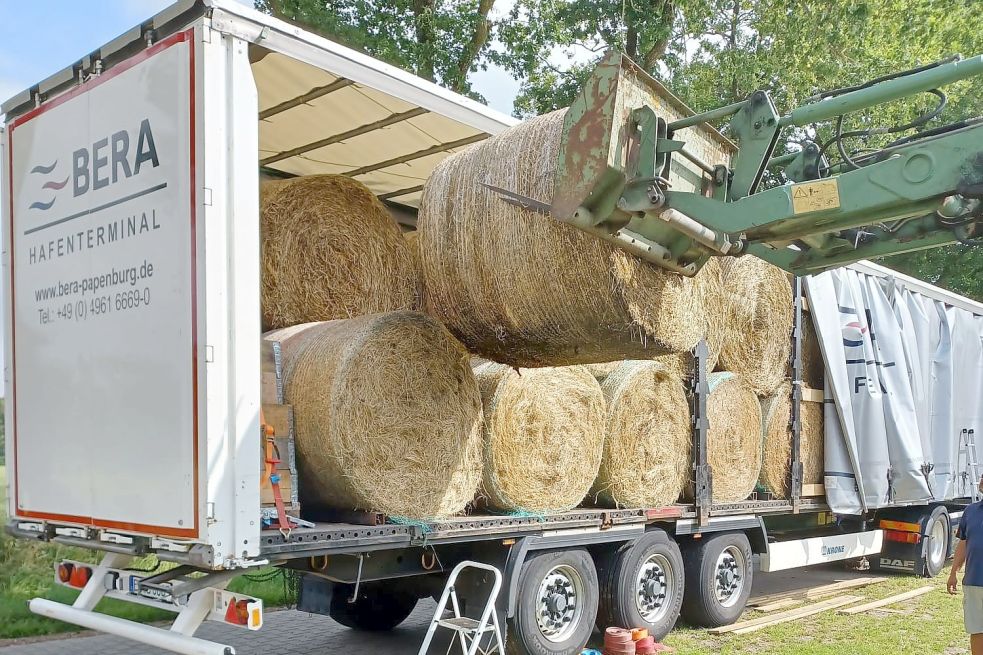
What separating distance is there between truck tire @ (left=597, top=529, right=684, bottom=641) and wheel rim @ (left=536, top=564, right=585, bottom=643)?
1.36 ft

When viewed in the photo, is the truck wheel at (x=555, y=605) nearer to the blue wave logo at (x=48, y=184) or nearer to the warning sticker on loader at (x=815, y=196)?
the warning sticker on loader at (x=815, y=196)

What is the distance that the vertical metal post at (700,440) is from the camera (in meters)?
7.76

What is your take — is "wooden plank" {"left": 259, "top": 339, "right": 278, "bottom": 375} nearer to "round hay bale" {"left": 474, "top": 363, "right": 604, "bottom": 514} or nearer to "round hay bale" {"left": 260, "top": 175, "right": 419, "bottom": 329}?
"round hay bale" {"left": 260, "top": 175, "right": 419, "bottom": 329}

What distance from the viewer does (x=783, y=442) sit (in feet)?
29.9

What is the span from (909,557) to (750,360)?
14.0ft

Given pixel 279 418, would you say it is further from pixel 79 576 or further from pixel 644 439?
pixel 644 439

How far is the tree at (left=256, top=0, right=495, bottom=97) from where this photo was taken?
45.3 feet

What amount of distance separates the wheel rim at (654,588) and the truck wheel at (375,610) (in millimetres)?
1764

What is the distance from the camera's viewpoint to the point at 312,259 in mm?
6355

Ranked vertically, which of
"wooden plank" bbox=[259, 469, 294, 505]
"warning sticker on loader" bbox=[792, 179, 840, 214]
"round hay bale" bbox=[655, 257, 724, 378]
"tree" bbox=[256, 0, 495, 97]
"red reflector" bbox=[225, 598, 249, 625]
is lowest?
"red reflector" bbox=[225, 598, 249, 625]

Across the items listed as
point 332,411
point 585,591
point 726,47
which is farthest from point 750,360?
point 726,47

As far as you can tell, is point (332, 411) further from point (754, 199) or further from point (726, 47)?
point (726, 47)

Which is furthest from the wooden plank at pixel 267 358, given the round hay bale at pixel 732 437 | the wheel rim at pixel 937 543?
the wheel rim at pixel 937 543

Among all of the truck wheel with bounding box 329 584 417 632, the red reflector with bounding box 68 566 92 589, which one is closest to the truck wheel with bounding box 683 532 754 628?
the truck wheel with bounding box 329 584 417 632
